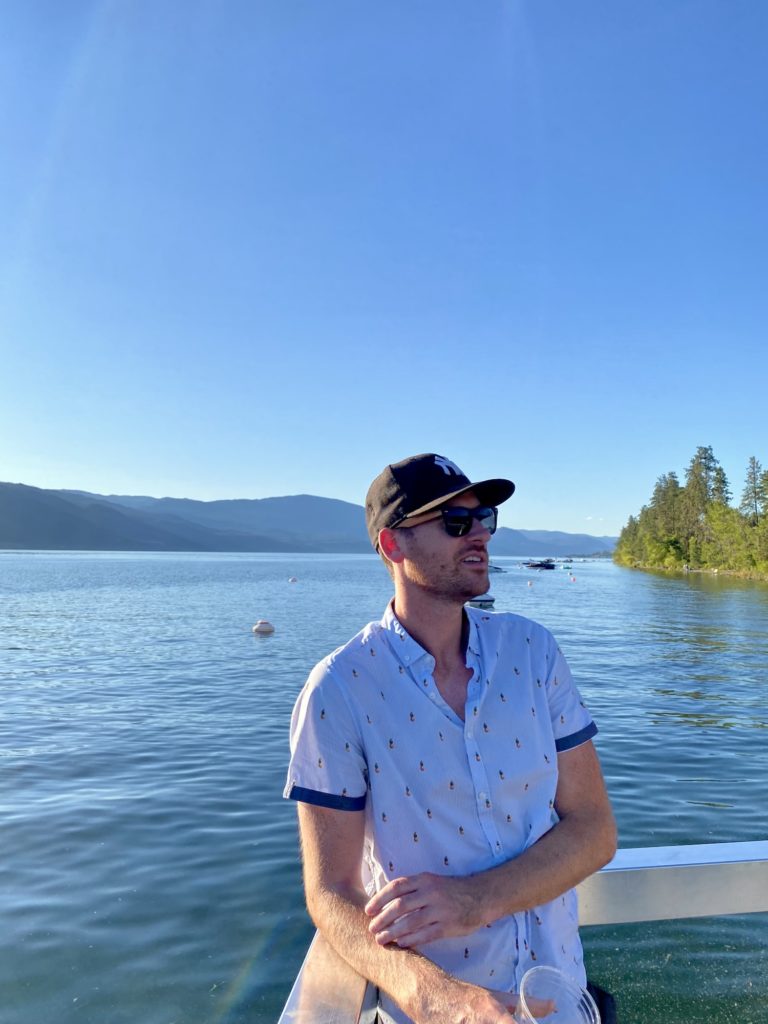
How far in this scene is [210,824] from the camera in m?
8.32

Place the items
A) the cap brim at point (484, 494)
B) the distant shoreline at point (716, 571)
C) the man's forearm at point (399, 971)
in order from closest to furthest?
the man's forearm at point (399, 971) → the cap brim at point (484, 494) → the distant shoreline at point (716, 571)

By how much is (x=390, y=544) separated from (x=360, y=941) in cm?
123

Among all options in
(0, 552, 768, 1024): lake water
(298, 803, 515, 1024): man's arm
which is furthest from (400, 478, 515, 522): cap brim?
(0, 552, 768, 1024): lake water

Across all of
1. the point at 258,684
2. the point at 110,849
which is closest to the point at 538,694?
the point at 110,849

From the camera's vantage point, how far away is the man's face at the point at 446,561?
2.67m

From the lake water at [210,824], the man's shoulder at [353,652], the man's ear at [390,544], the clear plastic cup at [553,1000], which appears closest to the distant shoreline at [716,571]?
the lake water at [210,824]

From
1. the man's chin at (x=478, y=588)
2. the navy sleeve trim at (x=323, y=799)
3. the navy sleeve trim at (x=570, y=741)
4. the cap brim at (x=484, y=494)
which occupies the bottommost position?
the navy sleeve trim at (x=323, y=799)

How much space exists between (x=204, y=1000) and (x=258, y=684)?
1345cm

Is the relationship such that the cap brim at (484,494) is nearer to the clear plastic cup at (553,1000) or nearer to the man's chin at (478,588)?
the man's chin at (478,588)

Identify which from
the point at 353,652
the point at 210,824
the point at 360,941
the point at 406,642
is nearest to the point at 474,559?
the point at 406,642

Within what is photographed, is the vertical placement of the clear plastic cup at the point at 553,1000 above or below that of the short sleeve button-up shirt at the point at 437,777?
below

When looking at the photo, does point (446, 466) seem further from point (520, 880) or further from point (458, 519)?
point (520, 880)

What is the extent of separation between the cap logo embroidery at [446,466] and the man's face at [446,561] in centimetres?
10

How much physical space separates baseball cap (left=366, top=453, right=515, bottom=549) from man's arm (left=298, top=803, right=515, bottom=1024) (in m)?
0.92
